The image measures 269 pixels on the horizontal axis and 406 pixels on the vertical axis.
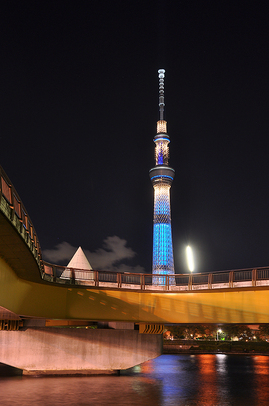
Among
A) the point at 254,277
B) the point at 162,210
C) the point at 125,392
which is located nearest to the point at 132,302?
the point at 125,392

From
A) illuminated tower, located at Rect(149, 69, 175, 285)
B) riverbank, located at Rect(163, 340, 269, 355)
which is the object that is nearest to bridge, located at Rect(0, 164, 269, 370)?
riverbank, located at Rect(163, 340, 269, 355)

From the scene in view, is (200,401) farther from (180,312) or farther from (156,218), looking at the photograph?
(156,218)

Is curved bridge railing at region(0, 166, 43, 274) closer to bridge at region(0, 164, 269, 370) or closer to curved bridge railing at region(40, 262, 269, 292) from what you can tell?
bridge at region(0, 164, 269, 370)

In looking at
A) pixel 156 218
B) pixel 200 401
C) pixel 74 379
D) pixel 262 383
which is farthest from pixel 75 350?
pixel 156 218

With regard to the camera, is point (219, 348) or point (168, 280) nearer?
point (168, 280)

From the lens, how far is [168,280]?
32312mm

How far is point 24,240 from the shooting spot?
16.1 meters

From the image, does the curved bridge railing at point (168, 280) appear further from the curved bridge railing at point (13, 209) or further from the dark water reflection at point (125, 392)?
the curved bridge railing at point (13, 209)

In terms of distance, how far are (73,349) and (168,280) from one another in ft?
30.9

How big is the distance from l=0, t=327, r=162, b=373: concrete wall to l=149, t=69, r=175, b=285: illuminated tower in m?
101

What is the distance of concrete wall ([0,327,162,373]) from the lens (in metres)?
31.4

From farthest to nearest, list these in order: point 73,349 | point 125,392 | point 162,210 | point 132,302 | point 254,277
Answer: point 162,210 < point 73,349 < point 132,302 < point 254,277 < point 125,392

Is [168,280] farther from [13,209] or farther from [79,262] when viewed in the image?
[79,262]

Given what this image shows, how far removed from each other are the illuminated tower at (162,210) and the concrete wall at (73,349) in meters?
101
